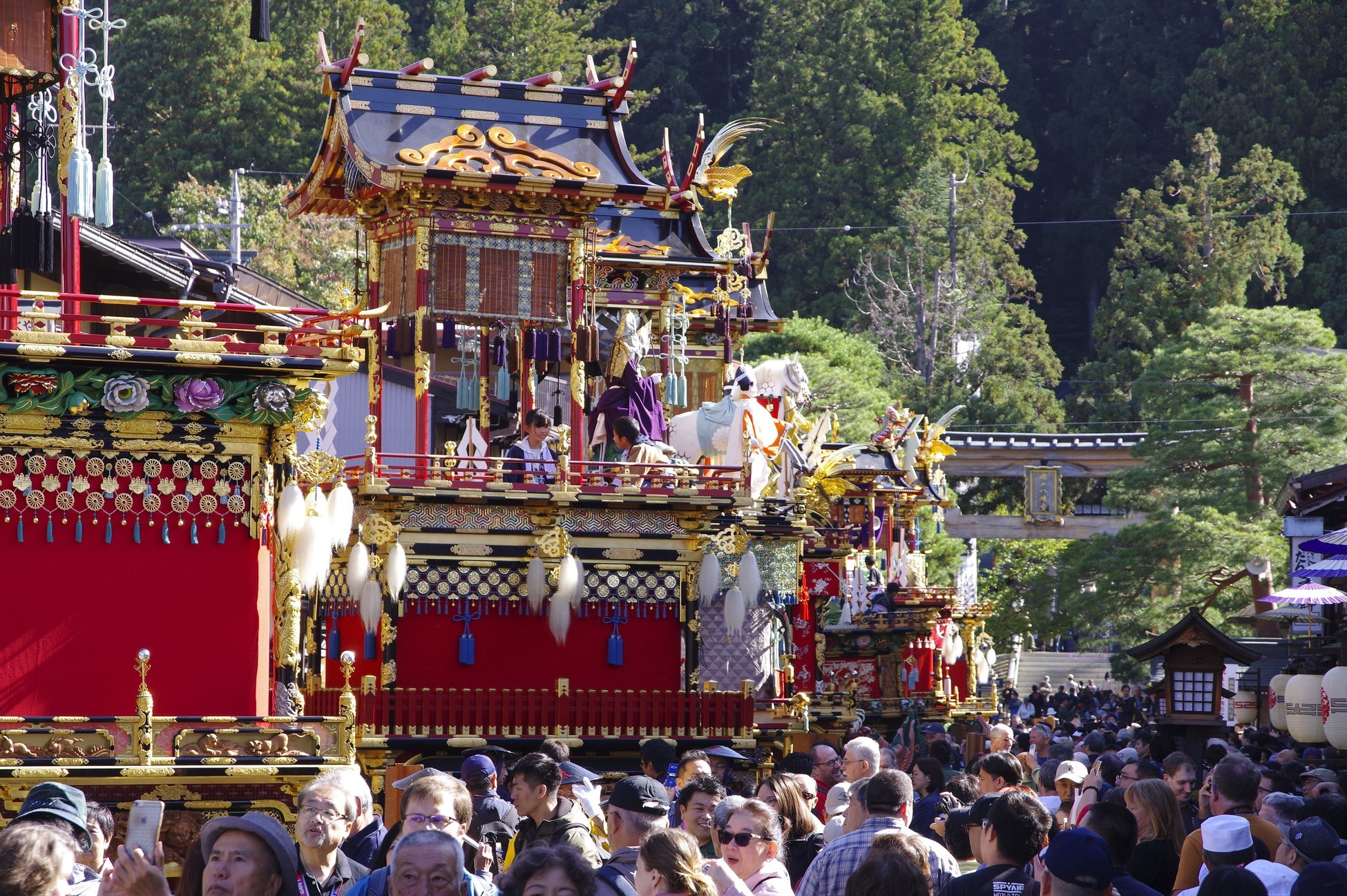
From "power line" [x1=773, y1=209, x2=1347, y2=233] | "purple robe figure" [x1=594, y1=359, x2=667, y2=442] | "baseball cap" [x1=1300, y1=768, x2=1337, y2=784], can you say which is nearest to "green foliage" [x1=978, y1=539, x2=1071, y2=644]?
"power line" [x1=773, y1=209, x2=1347, y2=233]

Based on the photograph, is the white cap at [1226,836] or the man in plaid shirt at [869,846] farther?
the white cap at [1226,836]

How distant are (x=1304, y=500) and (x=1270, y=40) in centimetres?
5075

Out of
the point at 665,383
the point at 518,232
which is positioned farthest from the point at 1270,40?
the point at 518,232

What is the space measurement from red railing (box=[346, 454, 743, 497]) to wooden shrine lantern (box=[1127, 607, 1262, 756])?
7492mm

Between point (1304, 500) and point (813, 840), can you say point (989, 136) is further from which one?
point (813, 840)

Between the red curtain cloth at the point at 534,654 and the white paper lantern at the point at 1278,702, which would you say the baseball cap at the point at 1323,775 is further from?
the red curtain cloth at the point at 534,654

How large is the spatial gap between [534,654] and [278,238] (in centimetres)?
3056

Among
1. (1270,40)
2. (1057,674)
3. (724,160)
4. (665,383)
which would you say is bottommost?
(1057,674)

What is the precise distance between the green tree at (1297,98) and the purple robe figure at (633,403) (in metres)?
48.9

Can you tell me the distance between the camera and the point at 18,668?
16094 mm

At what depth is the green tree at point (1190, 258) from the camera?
6341 centimetres

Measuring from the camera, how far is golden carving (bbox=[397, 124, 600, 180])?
24.0m

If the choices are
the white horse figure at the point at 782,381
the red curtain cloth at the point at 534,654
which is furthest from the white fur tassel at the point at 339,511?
the white horse figure at the point at 782,381

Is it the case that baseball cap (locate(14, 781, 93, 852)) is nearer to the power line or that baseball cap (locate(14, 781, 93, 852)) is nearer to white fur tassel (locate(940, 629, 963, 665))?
white fur tassel (locate(940, 629, 963, 665))
